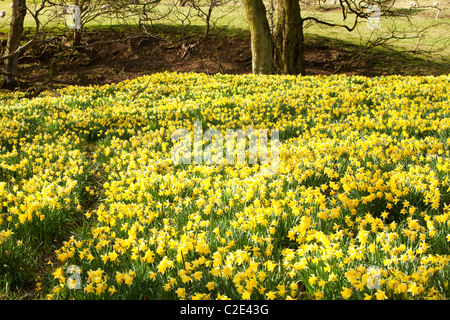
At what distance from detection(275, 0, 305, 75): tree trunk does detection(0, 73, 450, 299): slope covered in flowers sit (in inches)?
174

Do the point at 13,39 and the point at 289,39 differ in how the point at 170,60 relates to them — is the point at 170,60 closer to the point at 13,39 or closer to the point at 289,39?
the point at 13,39

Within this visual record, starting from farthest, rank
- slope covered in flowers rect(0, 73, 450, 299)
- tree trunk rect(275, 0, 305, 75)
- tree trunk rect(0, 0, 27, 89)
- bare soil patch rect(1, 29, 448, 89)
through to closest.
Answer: bare soil patch rect(1, 29, 448, 89)
tree trunk rect(0, 0, 27, 89)
tree trunk rect(275, 0, 305, 75)
slope covered in flowers rect(0, 73, 450, 299)

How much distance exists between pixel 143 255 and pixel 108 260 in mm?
227

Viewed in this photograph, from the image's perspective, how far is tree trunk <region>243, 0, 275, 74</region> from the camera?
10.3 metres

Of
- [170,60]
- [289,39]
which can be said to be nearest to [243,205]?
[289,39]

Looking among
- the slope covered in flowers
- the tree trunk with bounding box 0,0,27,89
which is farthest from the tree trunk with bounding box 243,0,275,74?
the tree trunk with bounding box 0,0,27,89

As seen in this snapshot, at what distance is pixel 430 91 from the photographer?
20.5 feet

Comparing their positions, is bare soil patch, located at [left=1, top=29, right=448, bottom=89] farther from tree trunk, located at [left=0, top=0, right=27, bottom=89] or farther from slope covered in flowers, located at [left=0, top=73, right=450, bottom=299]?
slope covered in flowers, located at [left=0, top=73, right=450, bottom=299]

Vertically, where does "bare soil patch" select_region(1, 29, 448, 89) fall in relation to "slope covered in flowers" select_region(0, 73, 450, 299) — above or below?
above

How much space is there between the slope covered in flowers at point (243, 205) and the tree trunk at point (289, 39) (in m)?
4.42

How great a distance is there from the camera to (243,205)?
307 centimetres

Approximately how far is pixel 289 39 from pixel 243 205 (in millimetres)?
8308
